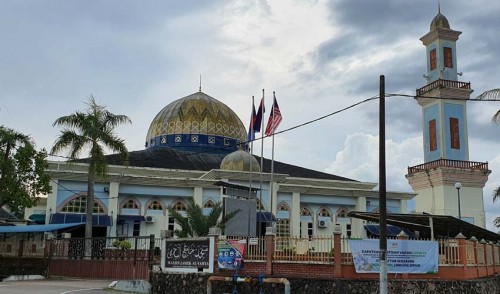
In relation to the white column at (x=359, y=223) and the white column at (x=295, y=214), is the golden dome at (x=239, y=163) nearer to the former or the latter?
the white column at (x=295, y=214)

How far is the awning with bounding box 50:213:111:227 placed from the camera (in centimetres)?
3681

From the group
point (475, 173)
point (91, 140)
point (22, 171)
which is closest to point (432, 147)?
point (475, 173)

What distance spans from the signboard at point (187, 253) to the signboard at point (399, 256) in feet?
18.0

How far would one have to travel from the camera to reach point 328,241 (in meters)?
19.8

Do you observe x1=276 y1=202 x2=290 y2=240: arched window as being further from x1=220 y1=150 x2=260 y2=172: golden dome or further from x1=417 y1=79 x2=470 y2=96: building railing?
x1=417 y1=79 x2=470 y2=96: building railing

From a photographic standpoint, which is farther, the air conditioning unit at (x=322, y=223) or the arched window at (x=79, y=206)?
the air conditioning unit at (x=322, y=223)

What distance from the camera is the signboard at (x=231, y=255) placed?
20984 millimetres

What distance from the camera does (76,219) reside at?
37.5m

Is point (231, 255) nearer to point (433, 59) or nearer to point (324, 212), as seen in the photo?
point (324, 212)

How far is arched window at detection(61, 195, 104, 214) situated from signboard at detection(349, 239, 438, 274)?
2274cm

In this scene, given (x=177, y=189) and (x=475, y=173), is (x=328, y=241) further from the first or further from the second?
(x=475, y=173)

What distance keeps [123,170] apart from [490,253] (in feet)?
86.2

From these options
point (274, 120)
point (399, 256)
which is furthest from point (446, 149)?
point (399, 256)

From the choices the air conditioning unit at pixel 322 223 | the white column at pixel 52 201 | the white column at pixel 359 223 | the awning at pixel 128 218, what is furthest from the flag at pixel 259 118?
the white column at pixel 359 223
